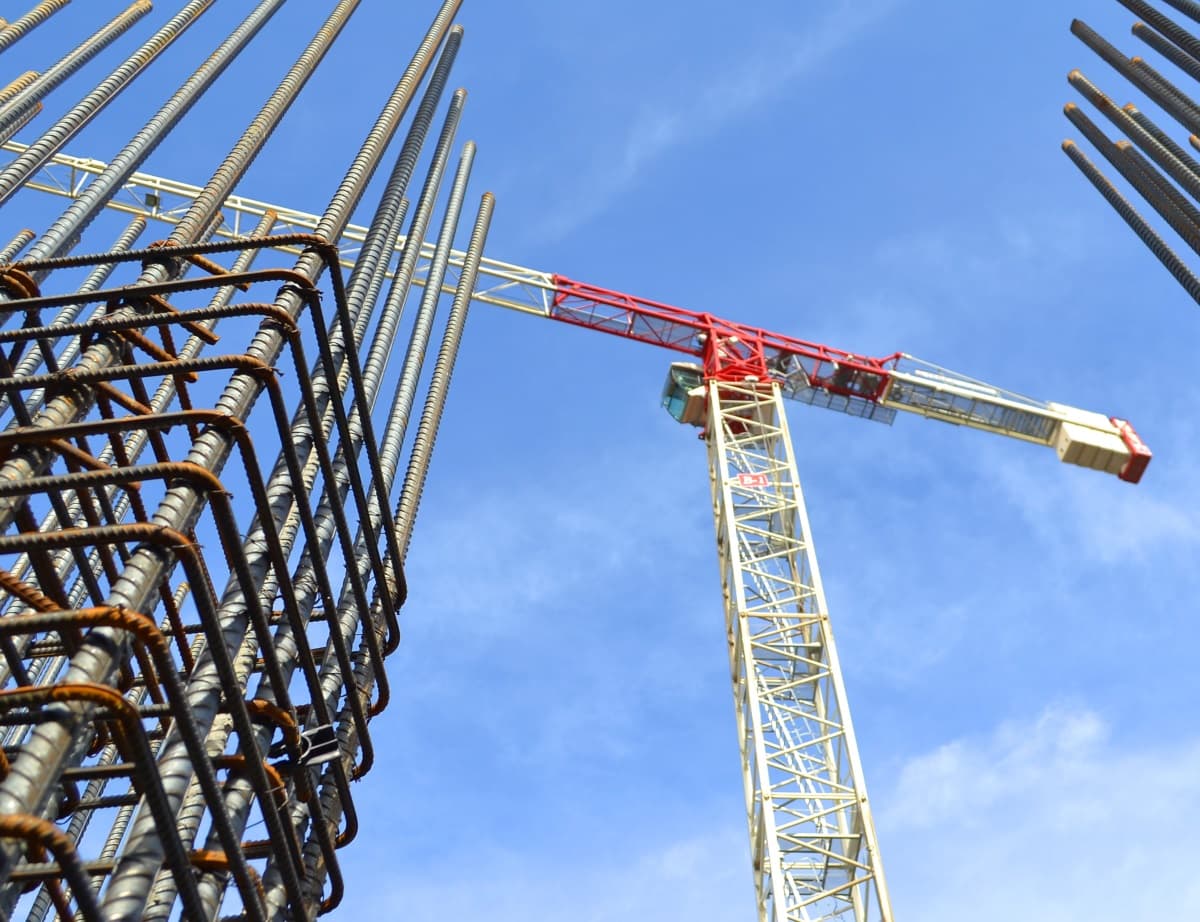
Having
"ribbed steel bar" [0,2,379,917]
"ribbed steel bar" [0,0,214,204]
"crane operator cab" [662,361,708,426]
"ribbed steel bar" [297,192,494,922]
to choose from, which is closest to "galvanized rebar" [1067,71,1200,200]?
"ribbed steel bar" [297,192,494,922]

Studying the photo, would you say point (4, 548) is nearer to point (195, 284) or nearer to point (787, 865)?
point (195, 284)

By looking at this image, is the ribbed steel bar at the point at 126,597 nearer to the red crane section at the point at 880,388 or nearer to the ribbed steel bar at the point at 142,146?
the ribbed steel bar at the point at 142,146

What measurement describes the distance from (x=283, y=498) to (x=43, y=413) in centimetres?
287

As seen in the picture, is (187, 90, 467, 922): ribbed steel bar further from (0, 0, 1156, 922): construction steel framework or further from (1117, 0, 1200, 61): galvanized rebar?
(1117, 0, 1200, 61): galvanized rebar

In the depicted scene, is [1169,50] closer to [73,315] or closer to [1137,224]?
[1137,224]

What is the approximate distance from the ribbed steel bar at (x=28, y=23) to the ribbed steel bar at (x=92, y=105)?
140 centimetres

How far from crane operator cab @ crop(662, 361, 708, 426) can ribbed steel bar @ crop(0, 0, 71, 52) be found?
32.5 metres

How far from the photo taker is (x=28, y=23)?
22.7 m

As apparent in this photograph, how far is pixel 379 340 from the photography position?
19484 mm

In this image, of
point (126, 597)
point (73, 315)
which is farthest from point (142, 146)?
point (126, 597)

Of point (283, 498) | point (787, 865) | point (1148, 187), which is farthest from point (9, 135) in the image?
point (787, 865)

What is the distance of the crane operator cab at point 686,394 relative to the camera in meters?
53.6

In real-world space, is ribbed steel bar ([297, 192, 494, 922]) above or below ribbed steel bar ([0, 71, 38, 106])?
below

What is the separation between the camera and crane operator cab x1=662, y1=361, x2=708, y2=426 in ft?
176
